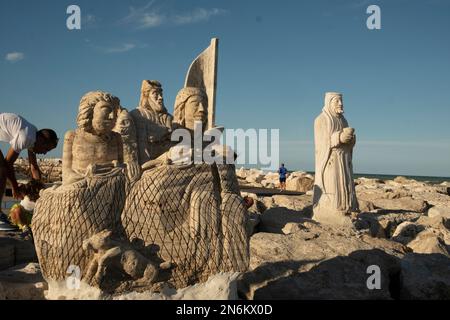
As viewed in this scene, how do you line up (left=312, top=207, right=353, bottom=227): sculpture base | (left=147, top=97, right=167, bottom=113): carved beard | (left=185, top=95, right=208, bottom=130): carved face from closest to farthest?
(left=185, top=95, right=208, bottom=130): carved face → (left=147, top=97, right=167, bottom=113): carved beard → (left=312, top=207, right=353, bottom=227): sculpture base

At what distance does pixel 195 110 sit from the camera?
434 cm

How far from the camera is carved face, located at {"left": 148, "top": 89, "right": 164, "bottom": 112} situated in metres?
4.94

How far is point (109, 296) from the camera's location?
145 inches

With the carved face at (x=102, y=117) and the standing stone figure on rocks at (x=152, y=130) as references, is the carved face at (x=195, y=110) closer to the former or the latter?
the standing stone figure on rocks at (x=152, y=130)

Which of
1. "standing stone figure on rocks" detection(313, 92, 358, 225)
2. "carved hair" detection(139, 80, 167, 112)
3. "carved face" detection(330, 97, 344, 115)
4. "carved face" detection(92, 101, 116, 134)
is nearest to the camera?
"carved face" detection(92, 101, 116, 134)

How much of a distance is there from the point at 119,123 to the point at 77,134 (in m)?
0.42

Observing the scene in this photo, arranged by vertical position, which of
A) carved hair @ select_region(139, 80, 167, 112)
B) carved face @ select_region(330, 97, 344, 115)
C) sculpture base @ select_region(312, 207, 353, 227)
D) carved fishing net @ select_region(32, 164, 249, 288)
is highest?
carved face @ select_region(330, 97, 344, 115)

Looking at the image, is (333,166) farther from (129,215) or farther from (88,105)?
(88,105)

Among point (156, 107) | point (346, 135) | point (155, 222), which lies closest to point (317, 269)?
point (155, 222)

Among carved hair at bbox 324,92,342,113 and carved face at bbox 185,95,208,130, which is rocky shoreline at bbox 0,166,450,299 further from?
carved hair at bbox 324,92,342,113

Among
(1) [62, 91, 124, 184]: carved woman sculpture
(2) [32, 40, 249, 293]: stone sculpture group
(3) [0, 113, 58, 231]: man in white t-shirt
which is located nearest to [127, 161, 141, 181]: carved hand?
(2) [32, 40, 249, 293]: stone sculpture group

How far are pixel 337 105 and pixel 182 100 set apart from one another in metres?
4.49

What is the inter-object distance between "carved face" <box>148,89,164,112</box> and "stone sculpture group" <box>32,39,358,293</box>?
543 mm

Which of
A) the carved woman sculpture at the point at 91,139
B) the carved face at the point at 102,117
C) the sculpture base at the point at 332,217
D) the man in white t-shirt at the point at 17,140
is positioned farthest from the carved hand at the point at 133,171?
the sculpture base at the point at 332,217
